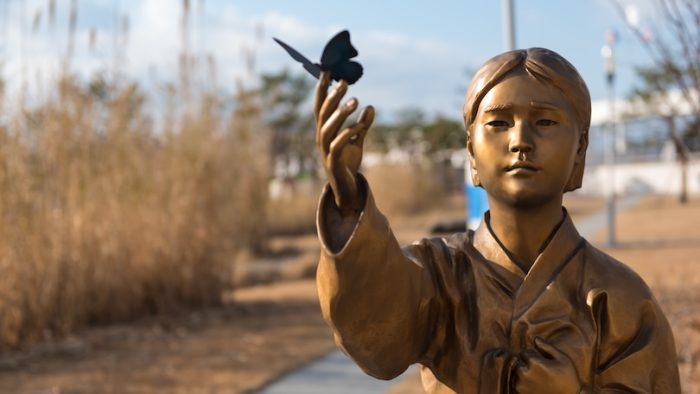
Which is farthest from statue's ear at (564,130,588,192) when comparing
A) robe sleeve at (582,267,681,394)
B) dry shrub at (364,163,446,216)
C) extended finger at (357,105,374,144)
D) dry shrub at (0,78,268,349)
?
dry shrub at (364,163,446,216)

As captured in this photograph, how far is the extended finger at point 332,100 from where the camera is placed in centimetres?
148

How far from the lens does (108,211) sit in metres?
7.66

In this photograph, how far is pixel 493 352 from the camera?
66.5 inches

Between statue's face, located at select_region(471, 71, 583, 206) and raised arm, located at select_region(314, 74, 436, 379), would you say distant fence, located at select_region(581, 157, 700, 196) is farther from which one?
raised arm, located at select_region(314, 74, 436, 379)

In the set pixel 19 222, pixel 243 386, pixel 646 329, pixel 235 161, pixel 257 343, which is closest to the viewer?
pixel 646 329

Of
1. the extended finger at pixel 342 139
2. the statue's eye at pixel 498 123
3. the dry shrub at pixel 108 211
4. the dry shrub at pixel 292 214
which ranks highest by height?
the statue's eye at pixel 498 123

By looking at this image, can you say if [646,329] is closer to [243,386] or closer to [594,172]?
[243,386]

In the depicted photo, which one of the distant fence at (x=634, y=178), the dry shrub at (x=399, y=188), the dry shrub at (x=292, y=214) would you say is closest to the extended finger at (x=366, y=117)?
the dry shrub at (x=292, y=214)

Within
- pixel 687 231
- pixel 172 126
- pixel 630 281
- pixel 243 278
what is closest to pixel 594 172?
pixel 687 231

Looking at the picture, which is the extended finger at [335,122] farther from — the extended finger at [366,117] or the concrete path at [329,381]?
the concrete path at [329,381]

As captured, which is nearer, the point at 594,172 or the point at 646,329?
the point at 646,329

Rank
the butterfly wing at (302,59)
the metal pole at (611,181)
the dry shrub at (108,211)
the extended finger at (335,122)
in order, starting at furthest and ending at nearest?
the metal pole at (611,181) → the dry shrub at (108,211) → the butterfly wing at (302,59) → the extended finger at (335,122)

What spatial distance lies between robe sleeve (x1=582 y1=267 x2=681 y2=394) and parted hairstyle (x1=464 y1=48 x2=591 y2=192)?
10.5 inches

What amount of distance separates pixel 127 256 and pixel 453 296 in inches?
255
